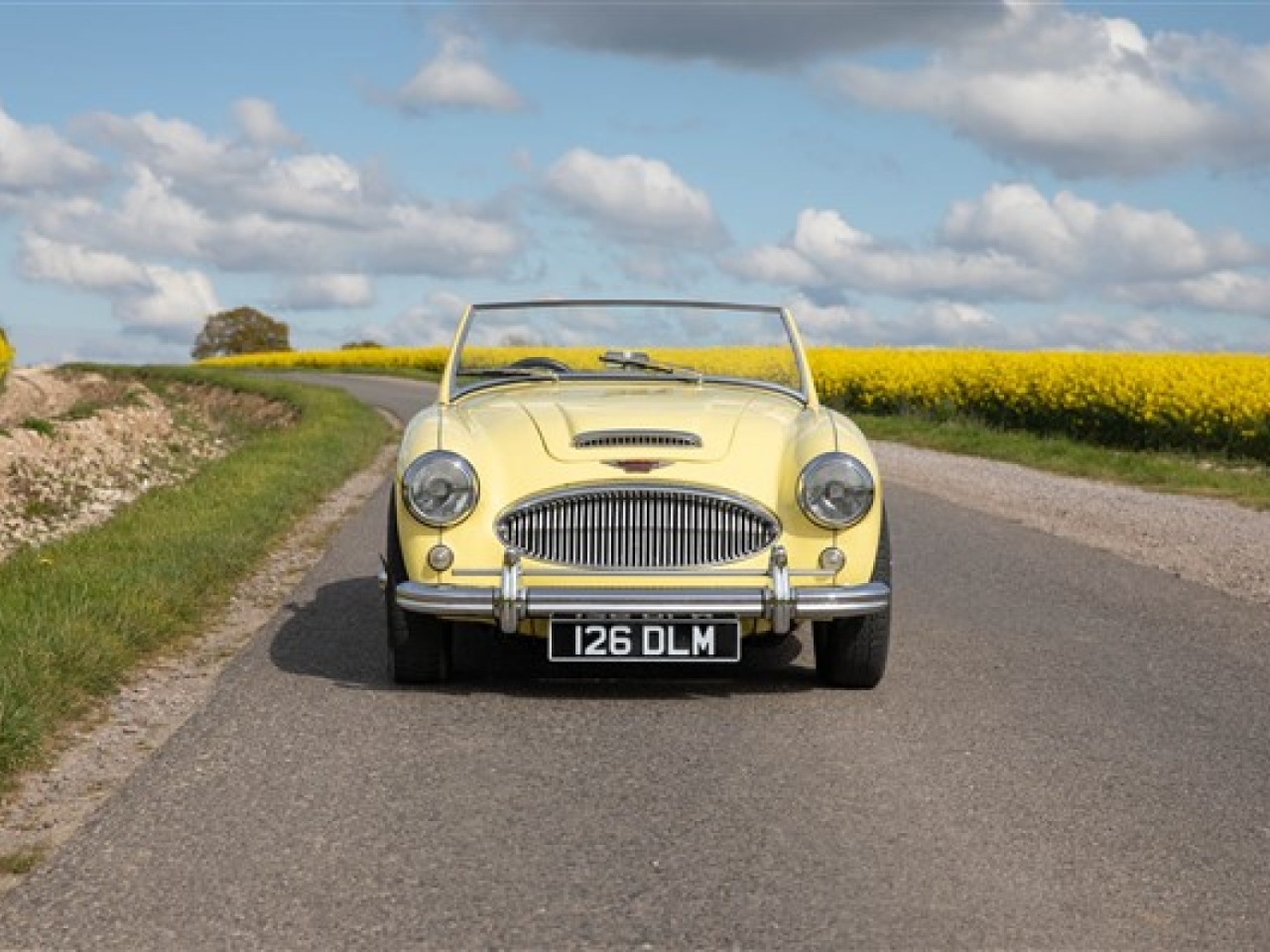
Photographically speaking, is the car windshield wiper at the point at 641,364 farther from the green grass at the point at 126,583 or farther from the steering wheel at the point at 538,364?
the green grass at the point at 126,583

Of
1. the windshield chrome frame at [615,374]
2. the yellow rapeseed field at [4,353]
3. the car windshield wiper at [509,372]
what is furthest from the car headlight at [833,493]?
the yellow rapeseed field at [4,353]

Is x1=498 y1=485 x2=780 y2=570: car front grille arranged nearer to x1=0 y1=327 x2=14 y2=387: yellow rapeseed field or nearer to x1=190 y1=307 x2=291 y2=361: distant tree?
x1=0 y1=327 x2=14 y2=387: yellow rapeseed field

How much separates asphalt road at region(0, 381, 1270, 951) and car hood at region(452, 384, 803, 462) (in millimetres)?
908

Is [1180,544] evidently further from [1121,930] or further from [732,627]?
[1121,930]

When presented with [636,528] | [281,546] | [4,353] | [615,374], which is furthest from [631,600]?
[4,353]

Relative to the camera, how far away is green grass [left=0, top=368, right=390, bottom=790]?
5664 mm

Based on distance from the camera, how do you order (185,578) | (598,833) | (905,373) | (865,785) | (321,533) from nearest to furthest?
(598,833) < (865,785) < (185,578) < (321,533) < (905,373)

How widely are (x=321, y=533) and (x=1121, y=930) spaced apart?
8.18m

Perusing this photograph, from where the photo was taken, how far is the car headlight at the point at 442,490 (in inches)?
239

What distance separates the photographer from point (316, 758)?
515 centimetres

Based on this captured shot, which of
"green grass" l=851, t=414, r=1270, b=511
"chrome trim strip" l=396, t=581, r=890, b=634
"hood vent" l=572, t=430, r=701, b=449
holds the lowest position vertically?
"green grass" l=851, t=414, r=1270, b=511

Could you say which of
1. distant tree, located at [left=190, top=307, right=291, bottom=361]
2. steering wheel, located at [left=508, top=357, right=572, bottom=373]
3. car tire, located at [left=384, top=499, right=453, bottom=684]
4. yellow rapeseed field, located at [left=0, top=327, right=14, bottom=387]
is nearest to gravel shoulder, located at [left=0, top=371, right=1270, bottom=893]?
car tire, located at [left=384, top=499, right=453, bottom=684]

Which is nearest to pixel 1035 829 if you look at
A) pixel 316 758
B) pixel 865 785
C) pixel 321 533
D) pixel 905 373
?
pixel 865 785

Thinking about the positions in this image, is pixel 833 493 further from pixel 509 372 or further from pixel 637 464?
pixel 509 372
